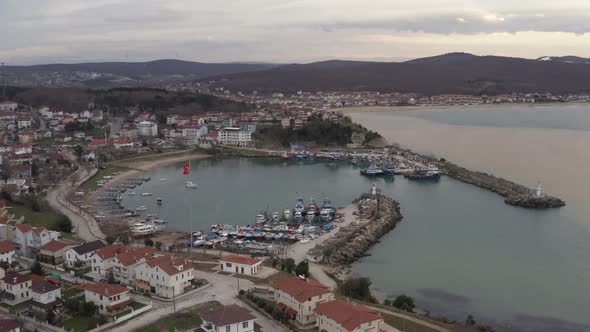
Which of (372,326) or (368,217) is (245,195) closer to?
(368,217)

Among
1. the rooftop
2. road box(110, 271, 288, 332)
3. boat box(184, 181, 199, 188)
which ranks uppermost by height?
the rooftop

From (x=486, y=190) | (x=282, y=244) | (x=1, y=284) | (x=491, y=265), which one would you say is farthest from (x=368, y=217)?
(x=1, y=284)

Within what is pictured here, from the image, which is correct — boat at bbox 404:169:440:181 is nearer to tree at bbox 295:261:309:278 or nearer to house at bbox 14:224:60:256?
tree at bbox 295:261:309:278

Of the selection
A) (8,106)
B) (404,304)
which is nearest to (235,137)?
(8,106)

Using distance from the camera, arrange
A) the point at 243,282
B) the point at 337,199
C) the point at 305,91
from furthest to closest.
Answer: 1. the point at 305,91
2. the point at 337,199
3. the point at 243,282

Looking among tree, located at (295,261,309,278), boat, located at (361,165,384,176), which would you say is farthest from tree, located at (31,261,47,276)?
boat, located at (361,165,384,176)

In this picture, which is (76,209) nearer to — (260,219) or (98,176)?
(260,219)
